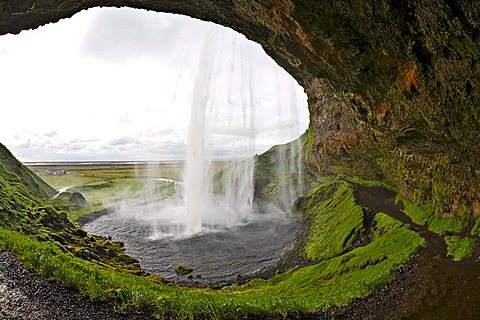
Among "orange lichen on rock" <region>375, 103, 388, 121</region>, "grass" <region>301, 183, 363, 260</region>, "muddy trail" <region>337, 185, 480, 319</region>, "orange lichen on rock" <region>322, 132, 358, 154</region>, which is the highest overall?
"orange lichen on rock" <region>375, 103, 388, 121</region>

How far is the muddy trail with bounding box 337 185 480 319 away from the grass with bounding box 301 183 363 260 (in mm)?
9876

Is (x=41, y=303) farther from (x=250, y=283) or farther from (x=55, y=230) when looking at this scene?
(x=55, y=230)

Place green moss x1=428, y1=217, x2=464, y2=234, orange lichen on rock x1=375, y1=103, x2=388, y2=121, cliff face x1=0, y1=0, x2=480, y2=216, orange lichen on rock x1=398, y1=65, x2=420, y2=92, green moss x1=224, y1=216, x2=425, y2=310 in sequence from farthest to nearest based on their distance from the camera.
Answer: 1. green moss x1=428, y1=217, x2=464, y2=234
2. orange lichen on rock x1=375, y1=103, x2=388, y2=121
3. green moss x1=224, y1=216, x2=425, y2=310
4. orange lichen on rock x1=398, y1=65, x2=420, y2=92
5. cliff face x1=0, y1=0, x2=480, y2=216

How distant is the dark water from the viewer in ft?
101

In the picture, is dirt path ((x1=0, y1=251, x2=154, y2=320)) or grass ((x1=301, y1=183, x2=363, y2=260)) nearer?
dirt path ((x1=0, y1=251, x2=154, y2=320))

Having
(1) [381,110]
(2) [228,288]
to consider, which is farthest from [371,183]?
(2) [228,288]

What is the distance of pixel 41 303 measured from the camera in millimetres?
11578

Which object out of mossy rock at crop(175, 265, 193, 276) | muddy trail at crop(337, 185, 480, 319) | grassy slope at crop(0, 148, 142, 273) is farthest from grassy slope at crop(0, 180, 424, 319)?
grassy slope at crop(0, 148, 142, 273)

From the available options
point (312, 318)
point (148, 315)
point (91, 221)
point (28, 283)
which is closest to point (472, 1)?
point (312, 318)

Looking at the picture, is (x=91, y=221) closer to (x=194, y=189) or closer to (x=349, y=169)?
(x=194, y=189)

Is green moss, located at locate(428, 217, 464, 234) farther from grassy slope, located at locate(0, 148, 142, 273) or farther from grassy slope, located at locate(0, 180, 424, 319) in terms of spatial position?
grassy slope, located at locate(0, 148, 142, 273)

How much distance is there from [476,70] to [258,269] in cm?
2343

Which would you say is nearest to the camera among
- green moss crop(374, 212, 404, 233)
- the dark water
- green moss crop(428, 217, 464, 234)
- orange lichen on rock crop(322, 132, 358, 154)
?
green moss crop(428, 217, 464, 234)

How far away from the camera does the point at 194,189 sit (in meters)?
50.8
